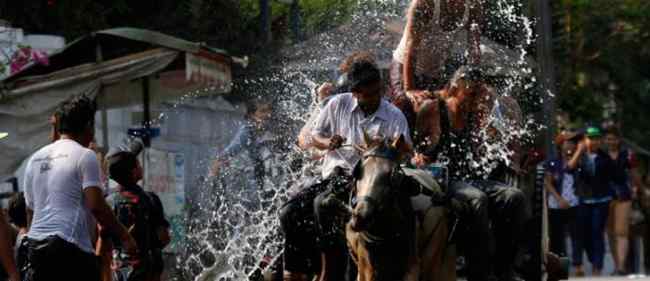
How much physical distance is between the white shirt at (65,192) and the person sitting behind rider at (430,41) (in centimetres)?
269

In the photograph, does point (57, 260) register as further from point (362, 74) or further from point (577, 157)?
point (577, 157)

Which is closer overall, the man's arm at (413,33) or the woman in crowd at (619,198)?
the man's arm at (413,33)

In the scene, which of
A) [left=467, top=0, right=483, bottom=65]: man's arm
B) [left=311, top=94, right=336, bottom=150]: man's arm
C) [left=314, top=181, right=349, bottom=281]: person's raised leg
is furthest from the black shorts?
[left=467, top=0, right=483, bottom=65]: man's arm

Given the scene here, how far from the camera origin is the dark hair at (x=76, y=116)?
1024 centimetres

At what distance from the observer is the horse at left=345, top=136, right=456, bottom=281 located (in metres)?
10.0

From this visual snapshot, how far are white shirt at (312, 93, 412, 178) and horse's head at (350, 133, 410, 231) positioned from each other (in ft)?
1.23

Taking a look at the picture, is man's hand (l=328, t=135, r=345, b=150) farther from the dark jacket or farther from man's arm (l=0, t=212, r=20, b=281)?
the dark jacket

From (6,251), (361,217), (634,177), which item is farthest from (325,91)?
(634,177)

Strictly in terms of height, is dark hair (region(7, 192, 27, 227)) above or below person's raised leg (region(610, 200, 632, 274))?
above

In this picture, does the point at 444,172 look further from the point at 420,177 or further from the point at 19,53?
the point at 19,53

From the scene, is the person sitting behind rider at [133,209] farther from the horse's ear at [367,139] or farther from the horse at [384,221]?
the horse's ear at [367,139]

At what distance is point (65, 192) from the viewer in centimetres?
1014

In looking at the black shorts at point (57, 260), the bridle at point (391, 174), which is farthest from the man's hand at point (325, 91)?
the black shorts at point (57, 260)

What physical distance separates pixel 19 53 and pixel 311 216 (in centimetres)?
700
